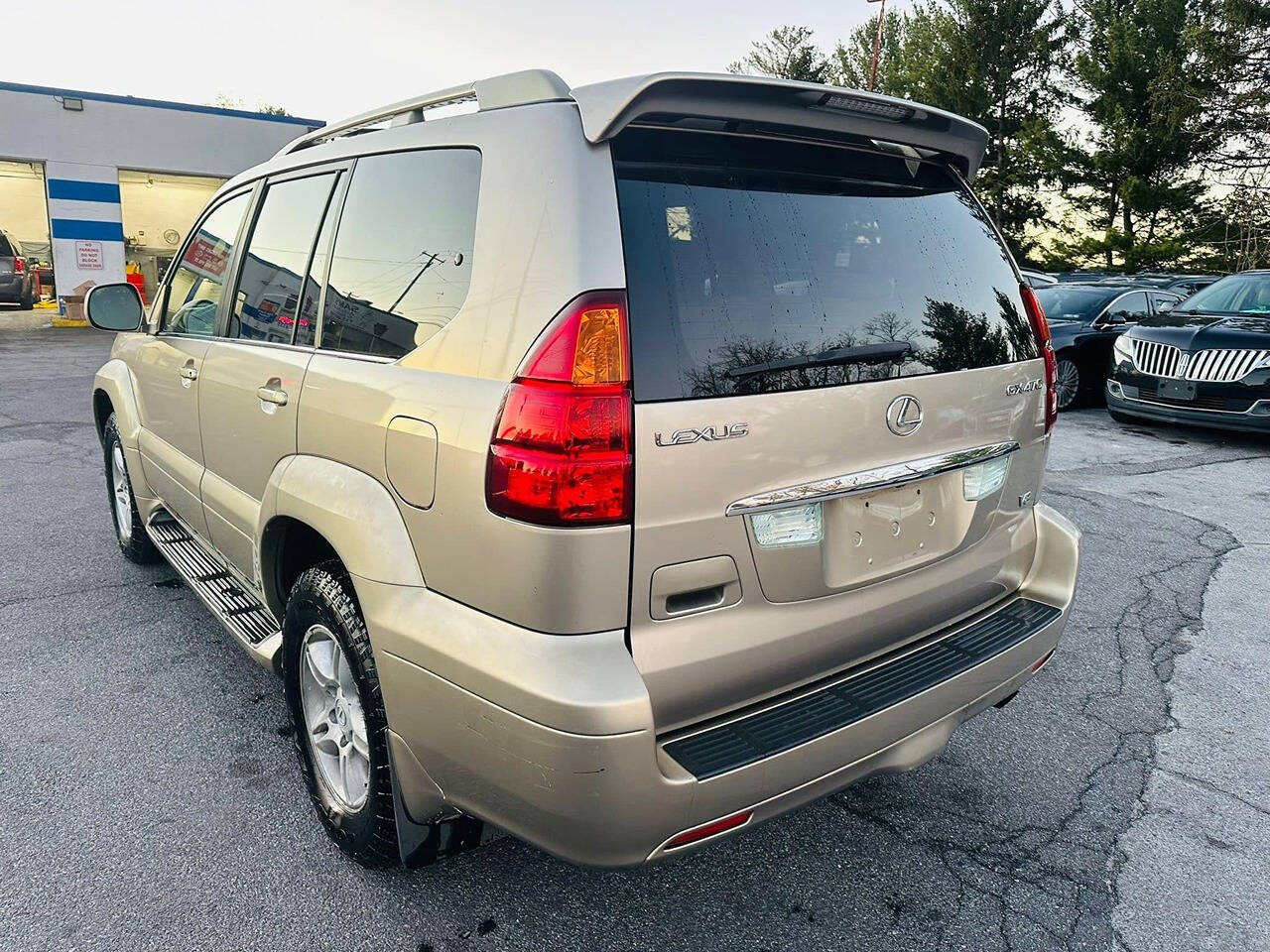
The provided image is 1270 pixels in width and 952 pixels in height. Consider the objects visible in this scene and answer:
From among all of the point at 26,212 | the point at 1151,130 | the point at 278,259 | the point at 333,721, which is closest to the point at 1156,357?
the point at 278,259

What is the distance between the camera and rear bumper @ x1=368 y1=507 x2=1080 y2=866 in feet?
5.52

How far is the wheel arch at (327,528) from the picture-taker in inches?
78.8

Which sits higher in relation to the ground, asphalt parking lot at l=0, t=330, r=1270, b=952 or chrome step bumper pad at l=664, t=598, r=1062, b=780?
chrome step bumper pad at l=664, t=598, r=1062, b=780

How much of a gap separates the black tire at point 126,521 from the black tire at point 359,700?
2418 millimetres

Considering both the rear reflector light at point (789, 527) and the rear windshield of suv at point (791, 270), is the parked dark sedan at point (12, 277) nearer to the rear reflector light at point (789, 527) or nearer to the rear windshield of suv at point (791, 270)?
the rear windshield of suv at point (791, 270)

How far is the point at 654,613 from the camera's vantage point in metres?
1.77

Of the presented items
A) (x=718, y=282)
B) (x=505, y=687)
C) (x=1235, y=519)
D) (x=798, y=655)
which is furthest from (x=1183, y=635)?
(x=505, y=687)

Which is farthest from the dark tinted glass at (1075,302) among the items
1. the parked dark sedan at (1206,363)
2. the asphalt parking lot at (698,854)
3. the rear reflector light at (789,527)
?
the rear reflector light at (789,527)

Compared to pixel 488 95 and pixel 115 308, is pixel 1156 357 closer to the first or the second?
pixel 488 95

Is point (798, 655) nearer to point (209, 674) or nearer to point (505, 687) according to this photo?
point (505, 687)

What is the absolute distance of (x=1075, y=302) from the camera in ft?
37.2

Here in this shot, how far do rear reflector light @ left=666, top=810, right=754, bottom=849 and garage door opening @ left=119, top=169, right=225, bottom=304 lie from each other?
26.1 metres

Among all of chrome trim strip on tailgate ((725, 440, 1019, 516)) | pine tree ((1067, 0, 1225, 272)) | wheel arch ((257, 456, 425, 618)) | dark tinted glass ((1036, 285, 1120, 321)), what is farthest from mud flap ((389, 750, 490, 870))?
pine tree ((1067, 0, 1225, 272))

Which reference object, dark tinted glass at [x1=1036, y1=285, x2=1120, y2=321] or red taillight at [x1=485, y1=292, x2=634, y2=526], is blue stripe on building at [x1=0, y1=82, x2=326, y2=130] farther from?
red taillight at [x1=485, y1=292, x2=634, y2=526]
